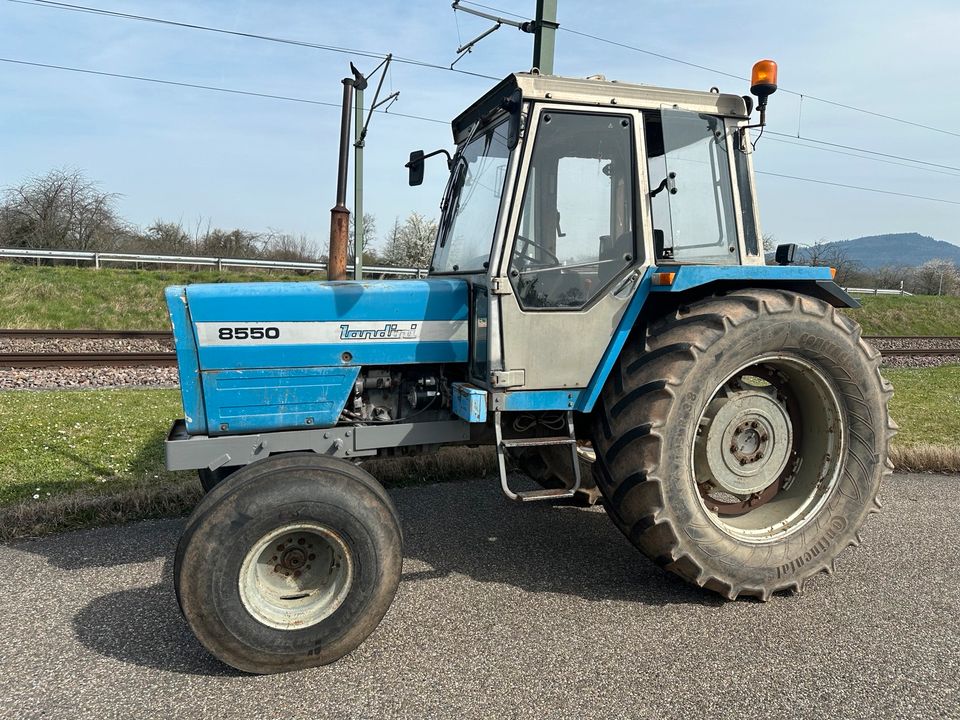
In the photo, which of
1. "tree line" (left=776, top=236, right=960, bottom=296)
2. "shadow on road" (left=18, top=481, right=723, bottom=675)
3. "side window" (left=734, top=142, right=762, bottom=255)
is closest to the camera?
"shadow on road" (left=18, top=481, right=723, bottom=675)

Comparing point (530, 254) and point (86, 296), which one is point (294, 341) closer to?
point (530, 254)

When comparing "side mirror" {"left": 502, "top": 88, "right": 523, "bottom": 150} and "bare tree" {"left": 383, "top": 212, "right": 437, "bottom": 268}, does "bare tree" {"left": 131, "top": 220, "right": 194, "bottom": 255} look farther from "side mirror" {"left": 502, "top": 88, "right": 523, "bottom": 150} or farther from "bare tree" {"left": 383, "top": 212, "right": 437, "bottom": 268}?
"side mirror" {"left": 502, "top": 88, "right": 523, "bottom": 150}

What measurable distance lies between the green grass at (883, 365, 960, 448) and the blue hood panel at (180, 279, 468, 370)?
473 centimetres

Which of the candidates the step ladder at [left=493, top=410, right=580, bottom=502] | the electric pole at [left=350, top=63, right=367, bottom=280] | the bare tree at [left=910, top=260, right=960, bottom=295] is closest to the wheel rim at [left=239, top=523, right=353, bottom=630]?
the step ladder at [left=493, top=410, right=580, bottom=502]

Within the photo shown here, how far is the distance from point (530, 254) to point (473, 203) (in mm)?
652

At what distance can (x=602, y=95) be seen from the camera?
3596 mm

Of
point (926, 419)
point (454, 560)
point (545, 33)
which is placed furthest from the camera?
point (545, 33)

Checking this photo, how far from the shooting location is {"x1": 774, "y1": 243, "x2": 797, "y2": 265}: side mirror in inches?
163

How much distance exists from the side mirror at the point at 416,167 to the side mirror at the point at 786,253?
2238 mm

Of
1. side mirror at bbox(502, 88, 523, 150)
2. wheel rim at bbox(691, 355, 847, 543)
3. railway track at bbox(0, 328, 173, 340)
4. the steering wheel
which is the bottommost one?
railway track at bbox(0, 328, 173, 340)

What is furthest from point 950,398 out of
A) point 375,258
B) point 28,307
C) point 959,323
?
point 375,258

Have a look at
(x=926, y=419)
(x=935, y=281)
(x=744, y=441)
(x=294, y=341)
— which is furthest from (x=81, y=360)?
(x=935, y=281)

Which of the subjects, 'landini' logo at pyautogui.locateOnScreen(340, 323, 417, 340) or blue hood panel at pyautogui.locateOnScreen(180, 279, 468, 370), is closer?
blue hood panel at pyautogui.locateOnScreen(180, 279, 468, 370)

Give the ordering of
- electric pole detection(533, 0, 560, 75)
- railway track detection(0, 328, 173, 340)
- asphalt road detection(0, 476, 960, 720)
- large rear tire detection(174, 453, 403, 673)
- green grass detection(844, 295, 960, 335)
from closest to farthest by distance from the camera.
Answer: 1. asphalt road detection(0, 476, 960, 720)
2. large rear tire detection(174, 453, 403, 673)
3. electric pole detection(533, 0, 560, 75)
4. railway track detection(0, 328, 173, 340)
5. green grass detection(844, 295, 960, 335)
